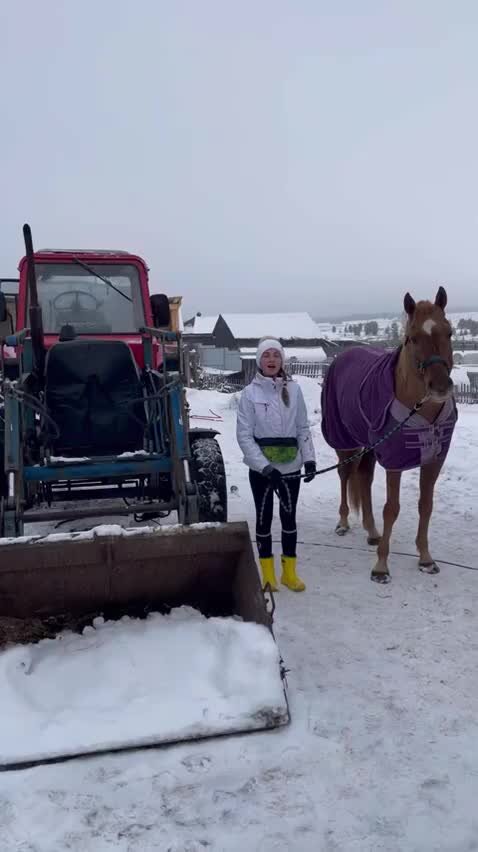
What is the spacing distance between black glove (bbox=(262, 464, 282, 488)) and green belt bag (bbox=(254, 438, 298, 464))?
0.13 metres

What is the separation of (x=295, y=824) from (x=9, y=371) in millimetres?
3404

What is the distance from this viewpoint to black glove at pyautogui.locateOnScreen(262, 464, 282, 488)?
151 inches

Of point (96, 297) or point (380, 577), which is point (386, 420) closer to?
point (380, 577)

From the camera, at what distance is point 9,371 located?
431 cm

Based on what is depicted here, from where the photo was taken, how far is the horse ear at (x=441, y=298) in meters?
3.99

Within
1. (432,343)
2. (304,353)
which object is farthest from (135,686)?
(304,353)

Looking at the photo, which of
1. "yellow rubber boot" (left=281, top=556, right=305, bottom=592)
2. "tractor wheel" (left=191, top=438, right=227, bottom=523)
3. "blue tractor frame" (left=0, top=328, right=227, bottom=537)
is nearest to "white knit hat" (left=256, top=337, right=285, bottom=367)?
"blue tractor frame" (left=0, top=328, right=227, bottom=537)

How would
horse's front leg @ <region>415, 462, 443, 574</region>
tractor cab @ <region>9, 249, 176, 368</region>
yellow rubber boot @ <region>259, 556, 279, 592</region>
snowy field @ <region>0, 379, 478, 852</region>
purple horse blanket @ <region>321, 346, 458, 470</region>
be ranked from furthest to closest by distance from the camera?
tractor cab @ <region>9, 249, 176, 368</region>
horse's front leg @ <region>415, 462, 443, 574</region>
purple horse blanket @ <region>321, 346, 458, 470</region>
yellow rubber boot @ <region>259, 556, 279, 592</region>
snowy field @ <region>0, 379, 478, 852</region>

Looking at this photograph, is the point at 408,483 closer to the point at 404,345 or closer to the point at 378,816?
the point at 404,345

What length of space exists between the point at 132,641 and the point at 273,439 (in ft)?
5.44

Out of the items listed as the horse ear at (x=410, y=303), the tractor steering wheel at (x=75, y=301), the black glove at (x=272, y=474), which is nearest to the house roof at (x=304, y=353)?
the tractor steering wheel at (x=75, y=301)

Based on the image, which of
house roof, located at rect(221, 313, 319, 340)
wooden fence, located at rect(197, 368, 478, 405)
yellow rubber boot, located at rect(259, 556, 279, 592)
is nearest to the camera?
yellow rubber boot, located at rect(259, 556, 279, 592)

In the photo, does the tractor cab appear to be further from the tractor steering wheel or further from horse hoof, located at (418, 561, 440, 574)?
horse hoof, located at (418, 561, 440, 574)

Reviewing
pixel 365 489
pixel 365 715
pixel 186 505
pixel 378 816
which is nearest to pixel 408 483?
pixel 365 489
